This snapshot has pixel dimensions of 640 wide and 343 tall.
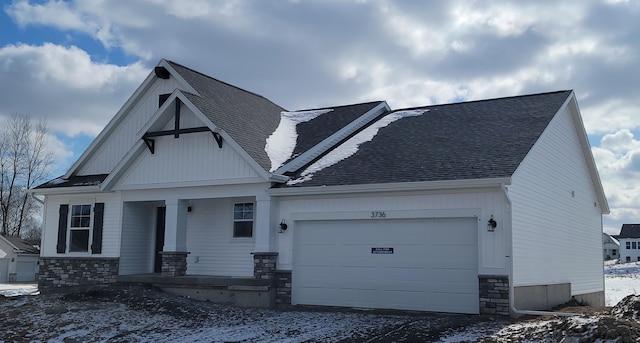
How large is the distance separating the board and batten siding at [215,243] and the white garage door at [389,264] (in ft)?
8.44

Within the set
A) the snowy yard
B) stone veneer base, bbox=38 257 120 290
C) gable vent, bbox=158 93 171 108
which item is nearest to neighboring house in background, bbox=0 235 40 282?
stone veneer base, bbox=38 257 120 290

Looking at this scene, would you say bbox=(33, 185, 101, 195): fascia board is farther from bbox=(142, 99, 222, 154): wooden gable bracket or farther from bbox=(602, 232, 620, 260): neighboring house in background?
bbox=(602, 232, 620, 260): neighboring house in background

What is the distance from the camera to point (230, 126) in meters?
17.6

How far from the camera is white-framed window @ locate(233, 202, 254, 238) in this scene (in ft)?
60.1

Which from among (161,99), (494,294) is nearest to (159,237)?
(161,99)

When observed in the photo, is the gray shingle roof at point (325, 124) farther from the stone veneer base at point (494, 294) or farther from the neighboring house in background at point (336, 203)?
the stone veneer base at point (494, 294)

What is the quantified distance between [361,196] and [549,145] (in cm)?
558

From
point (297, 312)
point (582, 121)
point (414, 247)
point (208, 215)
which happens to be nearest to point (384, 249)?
point (414, 247)

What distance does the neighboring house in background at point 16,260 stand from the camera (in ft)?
141

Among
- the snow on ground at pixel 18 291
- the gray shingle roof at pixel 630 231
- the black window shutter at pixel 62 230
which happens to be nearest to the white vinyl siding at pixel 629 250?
the gray shingle roof at pixel 630 231

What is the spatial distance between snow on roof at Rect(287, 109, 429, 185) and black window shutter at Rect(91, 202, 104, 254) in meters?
6.63

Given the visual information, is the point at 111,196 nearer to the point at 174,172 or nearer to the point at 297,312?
the point at 174,172

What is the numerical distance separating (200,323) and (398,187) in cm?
521

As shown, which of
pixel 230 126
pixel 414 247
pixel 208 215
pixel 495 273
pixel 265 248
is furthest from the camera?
pixel 208 215
